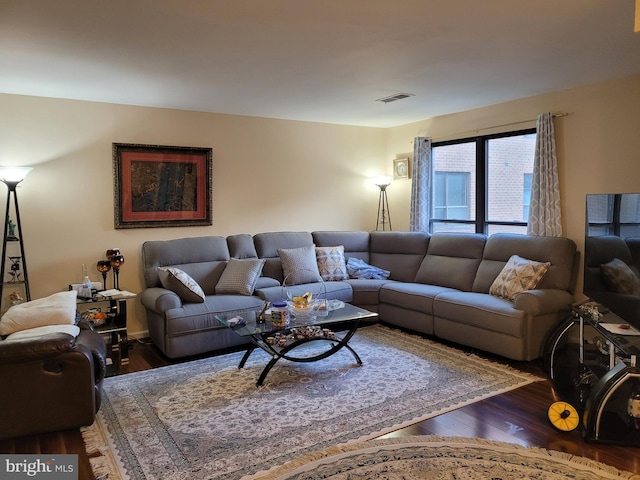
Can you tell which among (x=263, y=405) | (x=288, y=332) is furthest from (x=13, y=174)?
(x=263, y=405)

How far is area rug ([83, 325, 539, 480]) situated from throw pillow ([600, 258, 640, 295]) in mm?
894

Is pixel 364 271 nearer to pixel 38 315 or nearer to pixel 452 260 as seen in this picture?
pixel 452 260

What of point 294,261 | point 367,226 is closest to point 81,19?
point 294,261

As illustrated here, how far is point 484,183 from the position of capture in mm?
5180

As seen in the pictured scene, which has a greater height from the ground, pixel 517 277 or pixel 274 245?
pixel 274 245

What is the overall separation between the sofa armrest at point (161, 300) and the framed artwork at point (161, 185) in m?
0.88

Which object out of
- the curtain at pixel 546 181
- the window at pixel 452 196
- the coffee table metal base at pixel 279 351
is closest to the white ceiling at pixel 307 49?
the curtain at pixel 546 181

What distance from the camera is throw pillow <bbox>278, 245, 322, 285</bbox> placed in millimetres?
4955

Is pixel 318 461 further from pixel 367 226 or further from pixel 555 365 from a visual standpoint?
pixel 367 226

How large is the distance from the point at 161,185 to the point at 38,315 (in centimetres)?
207

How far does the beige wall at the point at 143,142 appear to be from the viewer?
13.8ft

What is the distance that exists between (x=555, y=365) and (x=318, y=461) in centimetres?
229

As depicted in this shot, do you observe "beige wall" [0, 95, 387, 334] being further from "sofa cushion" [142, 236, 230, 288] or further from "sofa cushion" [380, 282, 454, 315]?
"sofa cushion" [380, 282, 454, 315]

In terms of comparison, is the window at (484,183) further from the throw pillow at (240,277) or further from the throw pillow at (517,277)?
the throw pillow at (240,277)
